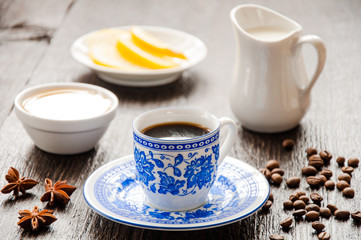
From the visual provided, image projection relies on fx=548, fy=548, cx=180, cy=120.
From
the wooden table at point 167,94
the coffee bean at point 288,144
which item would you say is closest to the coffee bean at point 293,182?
the wooden table at point 167,94

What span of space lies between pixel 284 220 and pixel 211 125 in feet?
0.89

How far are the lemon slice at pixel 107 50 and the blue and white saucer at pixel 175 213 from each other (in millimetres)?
696

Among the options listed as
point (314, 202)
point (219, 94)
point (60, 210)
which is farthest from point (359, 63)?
point (60, 210)

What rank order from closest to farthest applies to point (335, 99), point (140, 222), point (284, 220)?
point (140, 222)
point (284, 220)
point (335, 99)

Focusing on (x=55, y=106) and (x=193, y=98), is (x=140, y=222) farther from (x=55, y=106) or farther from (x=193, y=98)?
(x=193, y=98)

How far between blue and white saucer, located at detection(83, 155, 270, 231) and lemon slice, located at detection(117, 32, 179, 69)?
0.68 meters

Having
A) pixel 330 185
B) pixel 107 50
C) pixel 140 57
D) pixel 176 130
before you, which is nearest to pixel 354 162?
pixel 330 185

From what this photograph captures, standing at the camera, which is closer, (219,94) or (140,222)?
(140,222)

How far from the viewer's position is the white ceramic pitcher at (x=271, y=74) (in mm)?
1628

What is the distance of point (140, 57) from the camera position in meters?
2.05

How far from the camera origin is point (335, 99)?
1.94m

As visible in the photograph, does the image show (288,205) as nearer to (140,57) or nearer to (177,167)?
(177,167)

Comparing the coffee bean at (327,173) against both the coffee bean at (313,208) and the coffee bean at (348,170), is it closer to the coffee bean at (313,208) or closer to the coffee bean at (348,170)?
the coffee bean at (348,170)

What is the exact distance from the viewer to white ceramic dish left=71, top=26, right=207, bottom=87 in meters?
1.97
